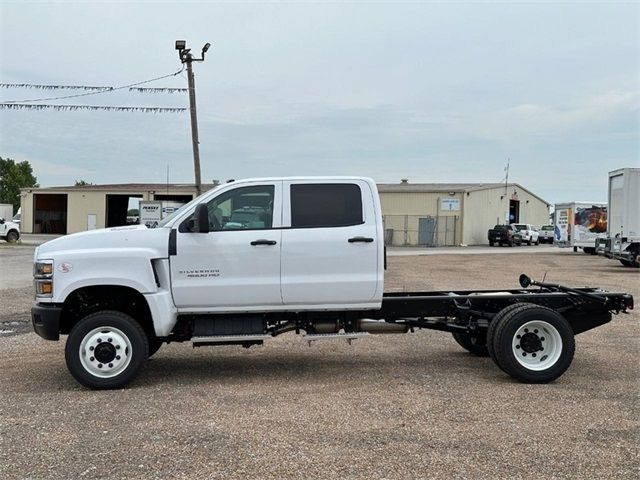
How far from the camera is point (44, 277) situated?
655cm

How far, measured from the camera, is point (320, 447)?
15.9 feet

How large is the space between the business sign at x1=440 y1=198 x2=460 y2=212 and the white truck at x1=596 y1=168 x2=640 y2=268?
23.6 m

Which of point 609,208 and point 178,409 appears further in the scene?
point 609,208

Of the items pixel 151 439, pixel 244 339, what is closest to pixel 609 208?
pixel 244 339

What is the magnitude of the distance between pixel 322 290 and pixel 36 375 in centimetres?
341

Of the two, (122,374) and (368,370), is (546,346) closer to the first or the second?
(368,370)

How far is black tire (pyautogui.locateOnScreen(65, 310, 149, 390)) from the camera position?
6516 mm

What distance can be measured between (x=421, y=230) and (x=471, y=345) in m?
40.3

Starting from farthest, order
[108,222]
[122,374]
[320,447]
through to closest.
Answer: [108,222] → [122,374] → [320,447]

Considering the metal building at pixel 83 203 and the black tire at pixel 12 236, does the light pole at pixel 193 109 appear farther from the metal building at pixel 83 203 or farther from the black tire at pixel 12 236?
the metal building at pixel 83 203

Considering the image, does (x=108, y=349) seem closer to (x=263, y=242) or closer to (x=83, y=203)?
(x=263, y=242)

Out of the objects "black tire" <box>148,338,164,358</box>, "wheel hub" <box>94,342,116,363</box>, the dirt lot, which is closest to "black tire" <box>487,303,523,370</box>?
the dirt lot

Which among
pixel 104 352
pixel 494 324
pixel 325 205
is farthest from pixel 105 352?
pixel 494 324

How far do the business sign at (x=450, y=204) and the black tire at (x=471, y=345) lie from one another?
41042mm
